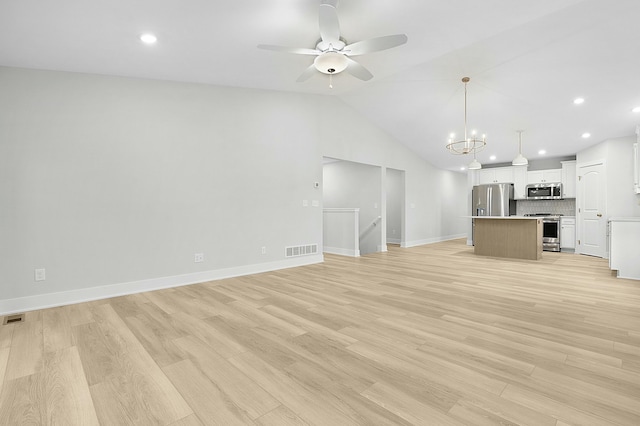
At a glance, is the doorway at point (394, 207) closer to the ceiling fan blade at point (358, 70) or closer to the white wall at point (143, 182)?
the white wall at point (143, 182)

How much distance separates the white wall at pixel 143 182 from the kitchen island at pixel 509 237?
3954 millimetres

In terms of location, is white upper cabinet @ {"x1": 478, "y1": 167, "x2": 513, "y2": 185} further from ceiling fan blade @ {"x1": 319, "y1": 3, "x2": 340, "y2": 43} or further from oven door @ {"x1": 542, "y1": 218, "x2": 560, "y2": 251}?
ceiling fan blade @ {"x1": 319, "y1": 3, "x2": 340, "y2": 43}

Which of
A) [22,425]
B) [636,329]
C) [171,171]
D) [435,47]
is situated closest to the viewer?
[22,425]

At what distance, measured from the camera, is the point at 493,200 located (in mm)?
8781

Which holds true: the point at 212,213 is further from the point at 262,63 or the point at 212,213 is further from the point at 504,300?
the point at 504,300

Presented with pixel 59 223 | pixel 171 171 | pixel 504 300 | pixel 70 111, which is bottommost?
pixel 504 300

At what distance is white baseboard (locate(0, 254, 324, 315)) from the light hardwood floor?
166 millimetres

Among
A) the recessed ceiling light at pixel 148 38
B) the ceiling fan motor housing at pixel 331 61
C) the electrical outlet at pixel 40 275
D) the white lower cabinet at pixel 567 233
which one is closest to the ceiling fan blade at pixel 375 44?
the ceiling fan motor housing at pixel 331 61

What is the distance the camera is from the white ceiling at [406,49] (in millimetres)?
2684

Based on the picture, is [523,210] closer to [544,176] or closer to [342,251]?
[544,176]

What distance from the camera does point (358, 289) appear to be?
12.9 ft

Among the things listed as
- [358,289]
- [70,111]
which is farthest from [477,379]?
[70,111]

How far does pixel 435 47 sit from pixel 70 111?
14.9 ft

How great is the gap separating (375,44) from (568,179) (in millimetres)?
7664
